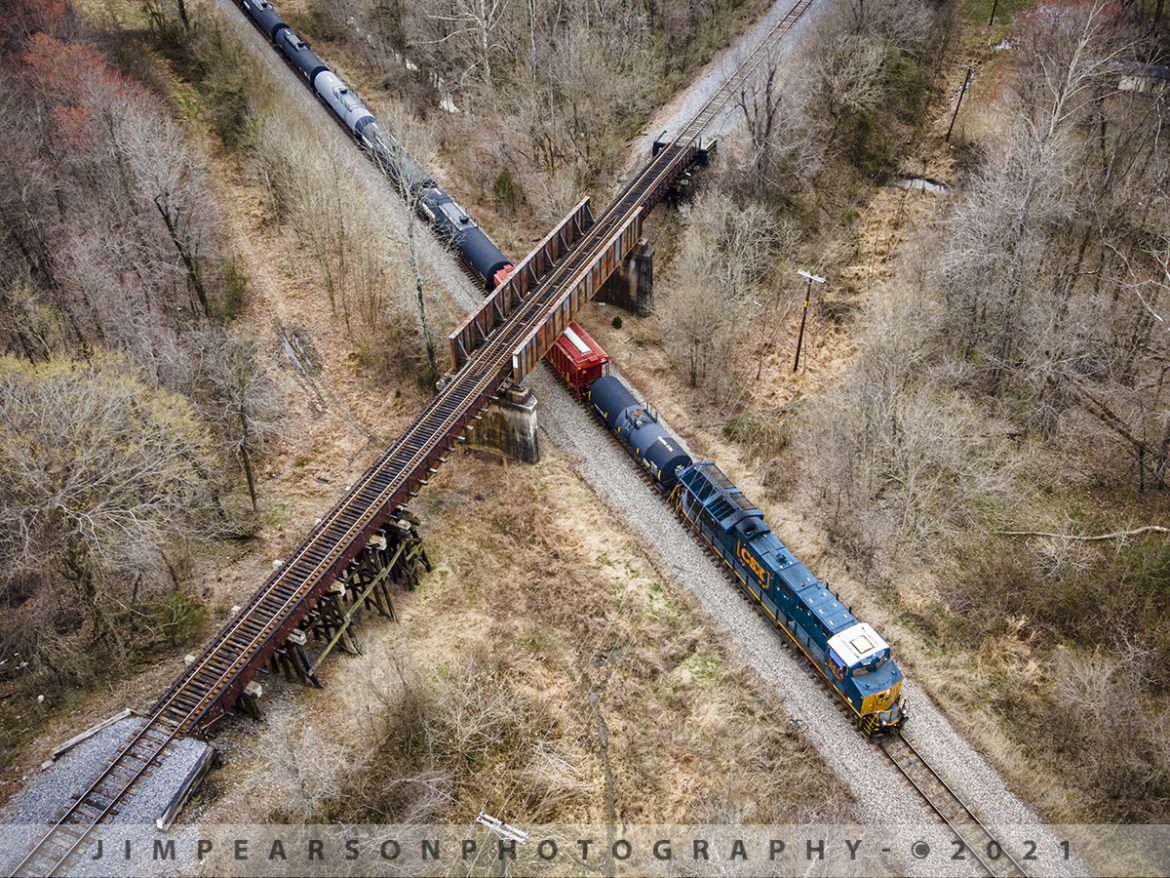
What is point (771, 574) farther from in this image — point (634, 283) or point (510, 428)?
point (634, 283)

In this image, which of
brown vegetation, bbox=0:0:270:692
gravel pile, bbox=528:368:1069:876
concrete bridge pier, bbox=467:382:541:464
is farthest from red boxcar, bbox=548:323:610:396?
brown vegetation, bbox=0:0:270:692

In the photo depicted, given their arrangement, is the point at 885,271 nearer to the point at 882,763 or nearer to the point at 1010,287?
the point at 1010,287

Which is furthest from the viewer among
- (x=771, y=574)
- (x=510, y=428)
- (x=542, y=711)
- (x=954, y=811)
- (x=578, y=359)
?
(x=578, y=359)

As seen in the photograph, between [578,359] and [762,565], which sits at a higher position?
[578,359]

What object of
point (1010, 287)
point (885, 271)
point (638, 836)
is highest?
point (1010, 287)

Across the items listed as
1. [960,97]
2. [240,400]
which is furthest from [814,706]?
[960,97]

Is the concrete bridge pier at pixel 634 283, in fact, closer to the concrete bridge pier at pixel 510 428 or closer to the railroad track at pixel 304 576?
the railroad track at pixel 304 576

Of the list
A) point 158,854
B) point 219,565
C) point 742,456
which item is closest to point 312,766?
point 158,854
